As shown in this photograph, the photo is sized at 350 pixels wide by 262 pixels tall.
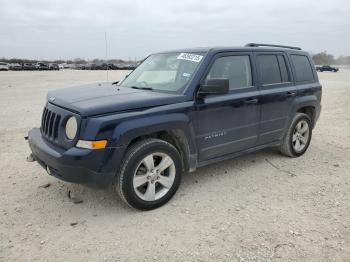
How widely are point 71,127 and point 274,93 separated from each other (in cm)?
300

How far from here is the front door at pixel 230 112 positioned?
4293mm

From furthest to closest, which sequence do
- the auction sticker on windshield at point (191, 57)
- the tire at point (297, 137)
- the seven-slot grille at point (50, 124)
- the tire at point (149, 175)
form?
the tire at point (297, 137) → the auction sticker on windshield at point (191, 57) → the seven-slot grille at point (50, 124) → the tire at point (149, 175)

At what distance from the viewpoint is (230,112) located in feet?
14.8

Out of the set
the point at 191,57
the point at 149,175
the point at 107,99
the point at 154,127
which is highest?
the point at 191,57

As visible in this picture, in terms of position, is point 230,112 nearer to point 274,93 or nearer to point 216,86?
point 216,86

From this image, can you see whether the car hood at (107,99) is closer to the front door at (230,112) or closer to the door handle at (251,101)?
the front door at (230,112)

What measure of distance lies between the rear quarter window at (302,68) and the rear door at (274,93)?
0.24m

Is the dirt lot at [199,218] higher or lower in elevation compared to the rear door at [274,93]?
lower

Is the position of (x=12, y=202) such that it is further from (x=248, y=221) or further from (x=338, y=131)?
(x=338, y=131)

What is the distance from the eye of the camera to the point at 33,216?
3766mm

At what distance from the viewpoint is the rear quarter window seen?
5.72 metres

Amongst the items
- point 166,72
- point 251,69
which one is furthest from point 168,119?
point 251,69

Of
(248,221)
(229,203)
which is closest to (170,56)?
(229,203)

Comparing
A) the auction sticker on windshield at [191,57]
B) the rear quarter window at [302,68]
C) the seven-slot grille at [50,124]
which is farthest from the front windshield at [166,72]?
the rear quarter window at [302,68]
